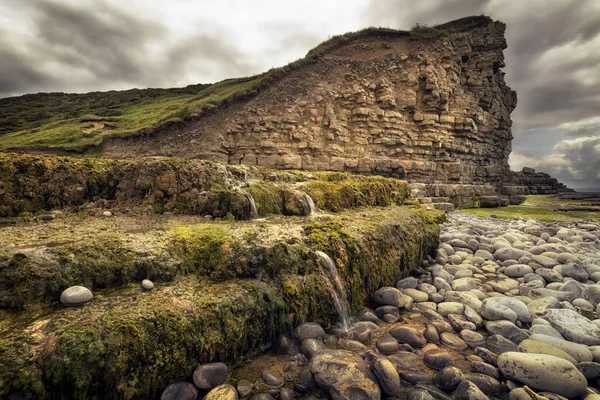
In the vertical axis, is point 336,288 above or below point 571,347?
above

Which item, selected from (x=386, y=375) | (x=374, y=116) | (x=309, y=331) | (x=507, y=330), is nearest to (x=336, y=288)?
(x=309, y=331)

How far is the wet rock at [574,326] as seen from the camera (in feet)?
11.6

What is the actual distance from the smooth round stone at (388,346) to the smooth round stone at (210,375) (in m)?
1.89

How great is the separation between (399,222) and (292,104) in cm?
1379

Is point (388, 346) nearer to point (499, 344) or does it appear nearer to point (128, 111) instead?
point (499, 344)

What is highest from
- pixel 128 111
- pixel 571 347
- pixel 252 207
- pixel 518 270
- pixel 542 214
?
pixel 128 111

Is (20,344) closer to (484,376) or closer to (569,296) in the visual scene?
(484,376)

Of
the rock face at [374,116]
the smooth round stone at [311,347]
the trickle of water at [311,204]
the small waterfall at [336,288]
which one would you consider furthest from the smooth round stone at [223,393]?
the rock face at [374,116]

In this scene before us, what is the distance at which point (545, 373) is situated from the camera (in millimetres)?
2760

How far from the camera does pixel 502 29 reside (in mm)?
20484

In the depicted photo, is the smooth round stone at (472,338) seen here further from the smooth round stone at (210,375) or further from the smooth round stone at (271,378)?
the smooth round stone at (210,375)

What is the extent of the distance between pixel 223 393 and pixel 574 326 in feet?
15.3

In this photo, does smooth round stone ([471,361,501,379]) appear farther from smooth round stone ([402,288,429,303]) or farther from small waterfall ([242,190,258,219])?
small waterfall ([242,190,258,219])

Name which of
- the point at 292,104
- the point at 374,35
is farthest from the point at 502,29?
the point at 292,104
